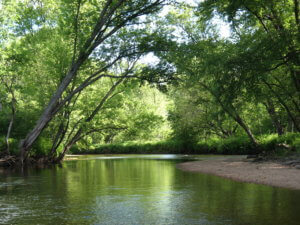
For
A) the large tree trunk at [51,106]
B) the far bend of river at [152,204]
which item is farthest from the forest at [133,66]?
the far bend of river at [152,204]

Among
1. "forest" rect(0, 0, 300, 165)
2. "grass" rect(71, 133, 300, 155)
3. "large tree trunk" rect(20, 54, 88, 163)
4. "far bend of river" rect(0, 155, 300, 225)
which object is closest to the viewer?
"far bend of river" rect(0, 155, 300, 225)

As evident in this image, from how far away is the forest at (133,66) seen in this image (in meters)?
18.6

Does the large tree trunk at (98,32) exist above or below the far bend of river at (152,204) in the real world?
above

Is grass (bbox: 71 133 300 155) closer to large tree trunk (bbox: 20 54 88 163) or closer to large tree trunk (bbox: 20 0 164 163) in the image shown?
large tree trunk (bbox: 20 0 164 163)

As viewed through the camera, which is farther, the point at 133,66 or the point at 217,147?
the point at 217,147

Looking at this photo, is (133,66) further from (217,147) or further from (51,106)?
(217,147)

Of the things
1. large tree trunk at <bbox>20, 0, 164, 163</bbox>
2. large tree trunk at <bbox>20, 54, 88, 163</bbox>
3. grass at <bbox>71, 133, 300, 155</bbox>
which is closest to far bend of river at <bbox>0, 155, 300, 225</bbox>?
large tree trunk at <bbox>20, 54, 88, 163</bbox>

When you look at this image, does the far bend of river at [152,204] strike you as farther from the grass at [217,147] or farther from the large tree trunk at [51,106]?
the grass at [217,147]

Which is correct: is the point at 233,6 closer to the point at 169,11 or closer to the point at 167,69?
the point at 167,69

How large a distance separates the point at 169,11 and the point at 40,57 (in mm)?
12245

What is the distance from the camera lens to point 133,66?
31.4 m

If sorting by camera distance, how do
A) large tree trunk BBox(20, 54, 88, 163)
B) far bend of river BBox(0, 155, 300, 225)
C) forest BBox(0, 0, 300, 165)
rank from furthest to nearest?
large tree trunk BBox(20, 54, 88, 163)
forest BBox(0, 0, 300, 165)
far bend of river BBox(0, 155, 300, 225)

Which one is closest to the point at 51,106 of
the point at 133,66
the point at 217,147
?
the point at 133,66

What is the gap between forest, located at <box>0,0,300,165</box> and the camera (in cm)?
1859
